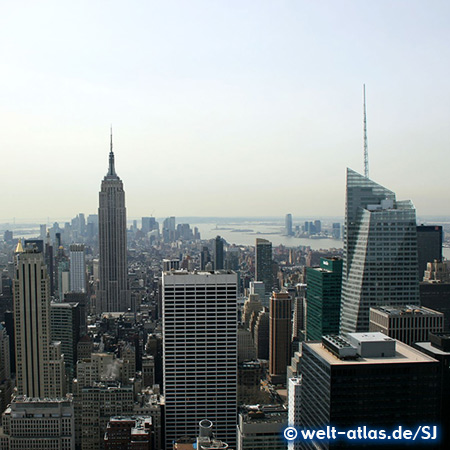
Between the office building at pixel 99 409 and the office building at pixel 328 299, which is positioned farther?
the office building at pixel 328 299

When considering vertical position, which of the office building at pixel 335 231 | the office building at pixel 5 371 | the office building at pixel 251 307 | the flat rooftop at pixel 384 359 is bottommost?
the office building at pixel 5 371

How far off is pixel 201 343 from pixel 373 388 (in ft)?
23.8

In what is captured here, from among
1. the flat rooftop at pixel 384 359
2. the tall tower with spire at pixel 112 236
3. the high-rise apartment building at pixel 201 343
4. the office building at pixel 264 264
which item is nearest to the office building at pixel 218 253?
the office building at pixel 264 264

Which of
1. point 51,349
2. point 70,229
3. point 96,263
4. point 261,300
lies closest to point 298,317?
point 261,300

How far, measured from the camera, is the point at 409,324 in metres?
11.4

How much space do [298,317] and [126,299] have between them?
43.2 feet

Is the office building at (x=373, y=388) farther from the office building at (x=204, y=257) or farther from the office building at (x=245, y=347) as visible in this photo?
the office building at (x=204, y=257)

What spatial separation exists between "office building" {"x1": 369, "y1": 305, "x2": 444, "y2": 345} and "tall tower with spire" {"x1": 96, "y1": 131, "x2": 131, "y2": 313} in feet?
71.3

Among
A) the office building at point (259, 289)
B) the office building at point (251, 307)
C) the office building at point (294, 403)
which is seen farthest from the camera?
the office building at point (259, 289)

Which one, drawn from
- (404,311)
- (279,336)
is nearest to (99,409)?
(404,311)

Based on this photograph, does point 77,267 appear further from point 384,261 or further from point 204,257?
point 384,261

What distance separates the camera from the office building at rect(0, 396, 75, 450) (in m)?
12.1

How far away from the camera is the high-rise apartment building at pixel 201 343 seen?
44.4 ft

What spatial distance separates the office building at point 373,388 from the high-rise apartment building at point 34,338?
9873 mm
